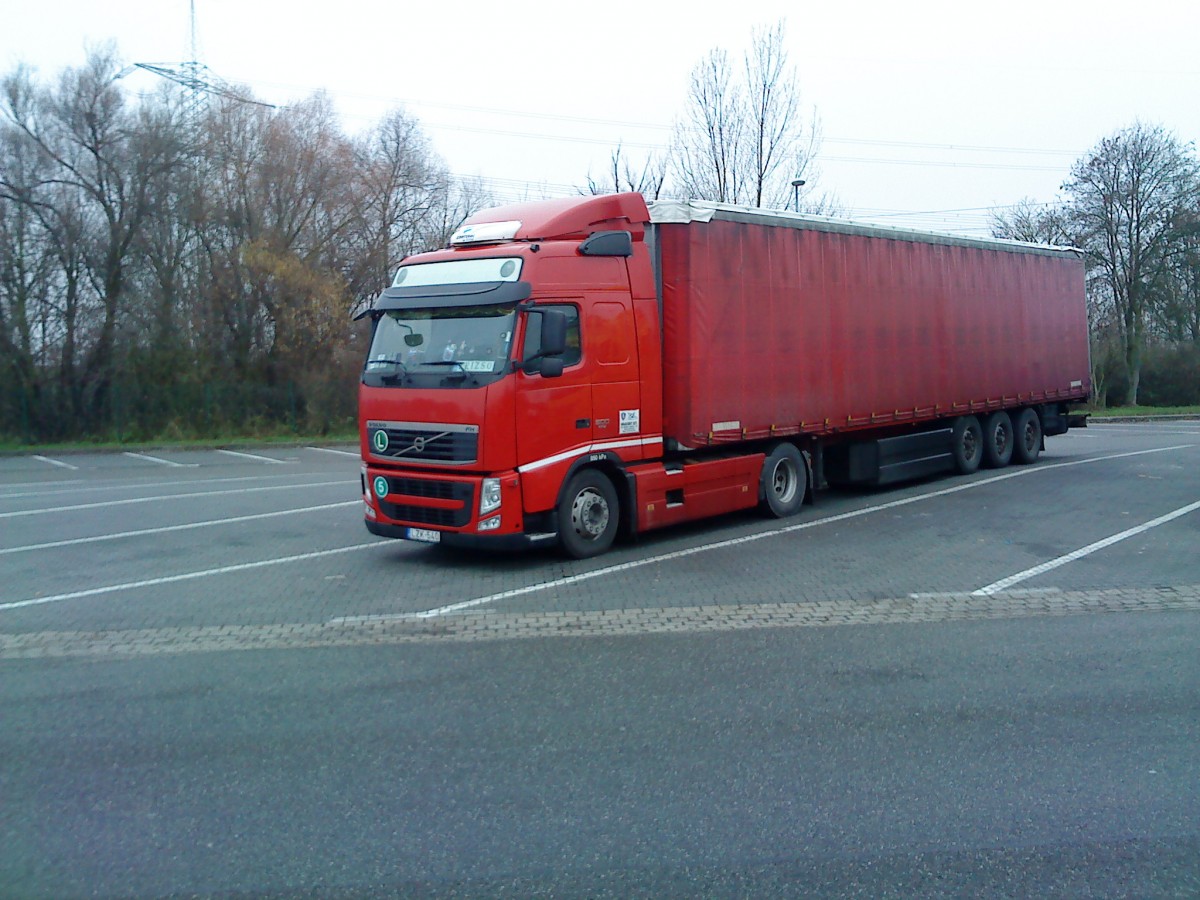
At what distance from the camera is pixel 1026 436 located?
19734 millimetres

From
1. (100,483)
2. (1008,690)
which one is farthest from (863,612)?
(100,483)

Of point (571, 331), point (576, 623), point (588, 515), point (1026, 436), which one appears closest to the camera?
point (576, 623)

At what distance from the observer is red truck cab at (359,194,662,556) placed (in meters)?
10.4

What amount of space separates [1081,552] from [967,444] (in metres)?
7.09

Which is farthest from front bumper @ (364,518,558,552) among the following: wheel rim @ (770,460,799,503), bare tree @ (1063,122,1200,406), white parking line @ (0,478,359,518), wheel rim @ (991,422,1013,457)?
bare tree @ (1063,122,1200,406)

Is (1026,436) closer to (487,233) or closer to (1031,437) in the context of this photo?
(1031,437)

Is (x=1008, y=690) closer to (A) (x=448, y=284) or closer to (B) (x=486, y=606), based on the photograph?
(B) (x=486, y=606)

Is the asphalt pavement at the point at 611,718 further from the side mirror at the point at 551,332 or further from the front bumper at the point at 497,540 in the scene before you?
the side mirror at the point at 551,332

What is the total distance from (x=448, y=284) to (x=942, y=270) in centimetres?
893

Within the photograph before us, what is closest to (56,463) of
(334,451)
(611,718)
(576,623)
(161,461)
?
(161,461)

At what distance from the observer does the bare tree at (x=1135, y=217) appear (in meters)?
44.8

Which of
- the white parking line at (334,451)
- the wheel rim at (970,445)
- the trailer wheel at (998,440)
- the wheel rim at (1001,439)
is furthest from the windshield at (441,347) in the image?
the white parking line at (334,451)

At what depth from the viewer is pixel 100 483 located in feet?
69.1

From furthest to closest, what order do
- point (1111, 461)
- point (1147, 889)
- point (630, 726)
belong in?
point (1111, 461) → point (630, 726) → point (1147, 889)
